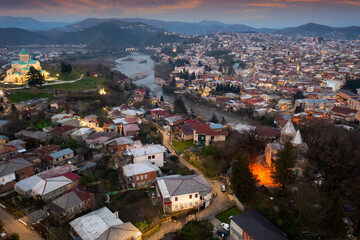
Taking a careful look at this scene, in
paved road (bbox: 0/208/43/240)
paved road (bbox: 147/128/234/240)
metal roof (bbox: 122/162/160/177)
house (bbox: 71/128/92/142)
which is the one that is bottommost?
paved road (bbox: 147/128/234/240)

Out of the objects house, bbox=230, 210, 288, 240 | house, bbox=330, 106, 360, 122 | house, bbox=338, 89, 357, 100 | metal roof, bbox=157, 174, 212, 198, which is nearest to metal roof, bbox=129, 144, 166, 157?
metal roof, bbox=157, 174, 212, 198

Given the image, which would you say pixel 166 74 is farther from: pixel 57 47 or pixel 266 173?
pixel 57 47

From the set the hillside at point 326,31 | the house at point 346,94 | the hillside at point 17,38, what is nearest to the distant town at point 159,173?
the house at point 346,94

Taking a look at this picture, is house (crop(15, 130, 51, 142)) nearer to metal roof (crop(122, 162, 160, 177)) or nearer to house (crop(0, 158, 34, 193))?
house (crop(0, 158, 34, 193))

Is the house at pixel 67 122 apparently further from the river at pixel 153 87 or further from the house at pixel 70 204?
the river at pixel 153 87

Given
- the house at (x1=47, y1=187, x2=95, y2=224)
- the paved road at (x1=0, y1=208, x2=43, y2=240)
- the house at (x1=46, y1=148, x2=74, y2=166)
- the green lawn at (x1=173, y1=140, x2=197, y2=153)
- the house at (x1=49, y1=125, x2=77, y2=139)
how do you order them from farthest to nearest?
the house at (x1=49, y1=125, x2=77, y2=139) < the green lawn at (x1=173, y1=140, x2=197, y2=153) < the house at (x1=46, y1=148, x2=74, y2=166) < the house at (x1=47, y1=187, x2=95, y2=224) < the paved road at (x1=0, y1=208, x2=43, y2=240)

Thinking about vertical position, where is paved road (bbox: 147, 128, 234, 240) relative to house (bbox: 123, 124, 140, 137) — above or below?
below

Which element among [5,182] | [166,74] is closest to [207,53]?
[166,74]
